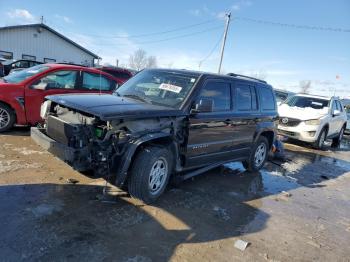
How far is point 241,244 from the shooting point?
400 cm

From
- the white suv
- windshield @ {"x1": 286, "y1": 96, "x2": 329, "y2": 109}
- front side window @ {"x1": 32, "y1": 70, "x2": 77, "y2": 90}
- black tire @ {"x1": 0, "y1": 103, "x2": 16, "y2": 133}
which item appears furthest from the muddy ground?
windshield @ {"x1": 286, "y1": 96, "x2": 329, "y2": 109}

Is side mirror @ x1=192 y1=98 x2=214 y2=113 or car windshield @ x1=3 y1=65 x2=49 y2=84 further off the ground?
car windshield @ x1=3 y1=65 x2=49 y2=84

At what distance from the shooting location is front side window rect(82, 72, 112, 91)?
8.69m

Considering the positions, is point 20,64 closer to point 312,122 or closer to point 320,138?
point 312,122

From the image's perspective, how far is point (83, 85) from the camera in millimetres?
8625

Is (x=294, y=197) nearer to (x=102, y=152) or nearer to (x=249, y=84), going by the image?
(x=249, y=84)

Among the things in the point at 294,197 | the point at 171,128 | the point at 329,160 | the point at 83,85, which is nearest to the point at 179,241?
the point at 171,128

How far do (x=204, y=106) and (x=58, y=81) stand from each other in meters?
4.62

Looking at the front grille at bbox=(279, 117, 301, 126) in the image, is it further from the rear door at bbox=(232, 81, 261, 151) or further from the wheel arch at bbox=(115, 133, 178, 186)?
the wheel arch at bbox=(115, 133, 178, 186)

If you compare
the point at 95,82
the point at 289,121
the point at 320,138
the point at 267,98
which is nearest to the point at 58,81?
the point at 95,82

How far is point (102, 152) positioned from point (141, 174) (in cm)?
62

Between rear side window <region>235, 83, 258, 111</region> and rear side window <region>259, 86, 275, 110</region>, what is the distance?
41 cm

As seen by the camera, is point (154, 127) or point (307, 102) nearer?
point (154, 127)

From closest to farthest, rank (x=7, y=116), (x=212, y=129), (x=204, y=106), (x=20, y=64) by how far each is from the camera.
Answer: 1. (x=204, y=106)
2. (x=212, y=129)
3. (x=7, y=116)
4. (x=20, y=64)
